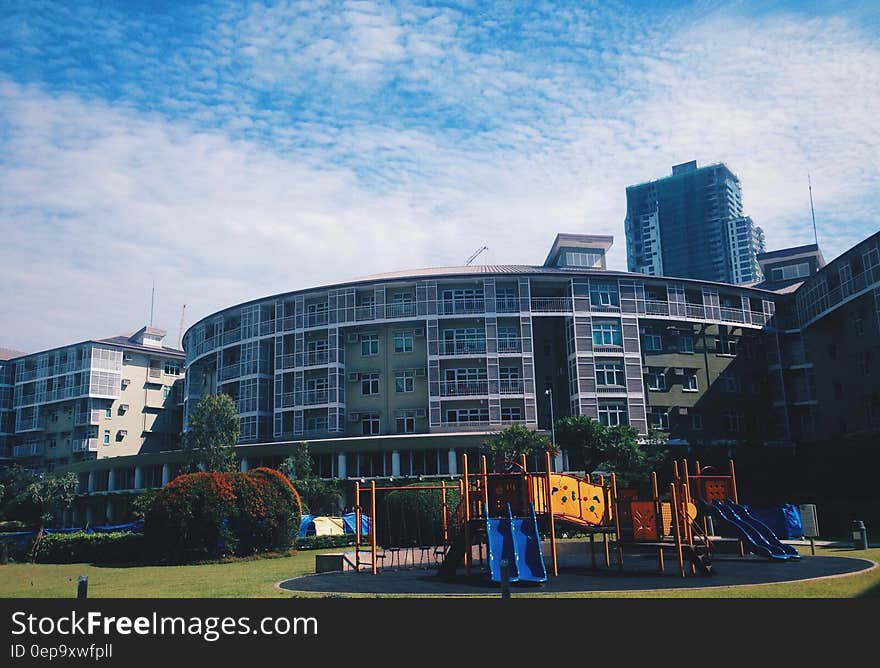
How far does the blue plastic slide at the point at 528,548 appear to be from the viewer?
762 inches

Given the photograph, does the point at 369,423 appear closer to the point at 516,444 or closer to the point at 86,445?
the point at 516,444

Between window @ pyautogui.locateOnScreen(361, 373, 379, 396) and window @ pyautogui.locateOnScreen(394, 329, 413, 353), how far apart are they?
9.74 ft

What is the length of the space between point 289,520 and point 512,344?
32.8 meters

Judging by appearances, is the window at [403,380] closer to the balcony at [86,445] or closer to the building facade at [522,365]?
the building facade at [522,365]

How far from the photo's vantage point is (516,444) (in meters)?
50.8

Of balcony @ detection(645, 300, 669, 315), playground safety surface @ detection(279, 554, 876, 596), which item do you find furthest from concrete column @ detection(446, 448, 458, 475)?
playground safety surface @ detection(279, 554, 876, 596)

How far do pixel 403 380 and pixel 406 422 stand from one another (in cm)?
356

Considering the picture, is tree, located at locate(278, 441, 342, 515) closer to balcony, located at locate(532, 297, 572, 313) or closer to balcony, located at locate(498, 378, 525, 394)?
balcony, located at locate(498, 378, 525, 394)

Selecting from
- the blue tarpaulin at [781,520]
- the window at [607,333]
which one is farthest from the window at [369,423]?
the blue tarpaulin at [781,520]

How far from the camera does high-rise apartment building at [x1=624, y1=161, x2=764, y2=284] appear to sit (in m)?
186

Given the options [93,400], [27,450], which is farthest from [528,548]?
[27,450]
